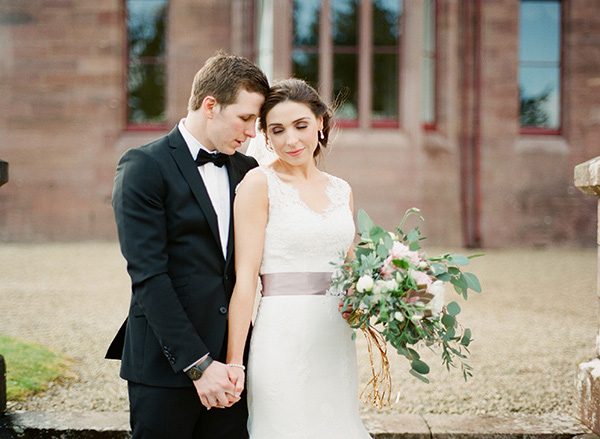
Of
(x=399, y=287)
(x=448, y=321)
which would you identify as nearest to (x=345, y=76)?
(x=448, y=321)

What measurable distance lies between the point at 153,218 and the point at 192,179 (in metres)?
0.22

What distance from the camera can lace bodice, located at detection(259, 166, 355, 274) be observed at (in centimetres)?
219

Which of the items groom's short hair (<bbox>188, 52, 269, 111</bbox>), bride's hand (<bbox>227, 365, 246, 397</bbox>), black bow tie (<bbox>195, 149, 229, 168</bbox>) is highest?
groom's short hair (<bbox>188, 52, 269, 111</bbox>)

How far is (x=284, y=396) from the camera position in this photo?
219cm

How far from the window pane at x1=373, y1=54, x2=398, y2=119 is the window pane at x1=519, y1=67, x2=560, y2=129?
301 centimetres

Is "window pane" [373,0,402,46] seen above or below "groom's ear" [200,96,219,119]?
above

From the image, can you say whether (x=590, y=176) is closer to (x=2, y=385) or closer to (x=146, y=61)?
(x=2, y=385)

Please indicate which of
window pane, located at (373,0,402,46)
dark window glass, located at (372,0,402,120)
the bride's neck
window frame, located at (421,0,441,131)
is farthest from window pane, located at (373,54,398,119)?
the bride's neck

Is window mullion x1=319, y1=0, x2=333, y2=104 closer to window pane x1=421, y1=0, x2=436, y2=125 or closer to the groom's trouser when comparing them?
window pane x1=421, y1=0, x2=436, y2=125

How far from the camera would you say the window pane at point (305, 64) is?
1056 centimetres

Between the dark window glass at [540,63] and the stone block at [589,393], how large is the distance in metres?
9.66

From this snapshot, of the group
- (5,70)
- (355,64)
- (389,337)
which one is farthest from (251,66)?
(5,70)

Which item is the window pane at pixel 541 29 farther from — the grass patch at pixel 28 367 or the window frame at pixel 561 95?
the grass patch at pixel 28 367

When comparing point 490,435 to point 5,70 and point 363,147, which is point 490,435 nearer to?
point 363,147
